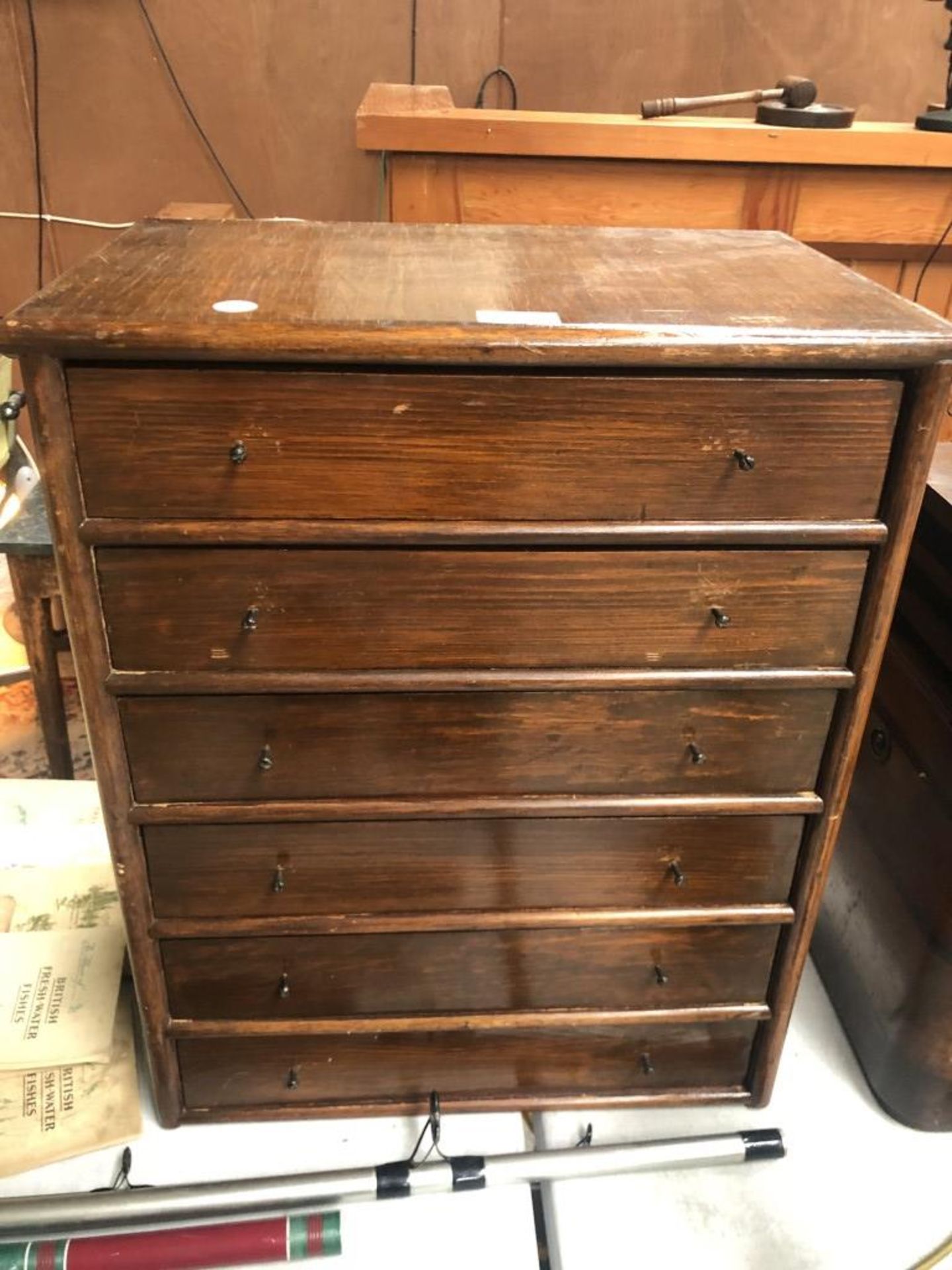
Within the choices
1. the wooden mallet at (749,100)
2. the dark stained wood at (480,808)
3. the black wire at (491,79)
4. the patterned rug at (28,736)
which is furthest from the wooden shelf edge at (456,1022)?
the black wire at (491,79)

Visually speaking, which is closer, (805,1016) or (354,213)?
(805,1016)

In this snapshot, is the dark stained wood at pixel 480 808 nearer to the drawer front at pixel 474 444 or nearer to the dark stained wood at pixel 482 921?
the dark stained wood at pixel 482 921

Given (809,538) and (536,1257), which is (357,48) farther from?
(536,1257)

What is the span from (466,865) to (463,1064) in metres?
0.30

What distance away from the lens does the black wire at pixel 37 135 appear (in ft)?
8.54

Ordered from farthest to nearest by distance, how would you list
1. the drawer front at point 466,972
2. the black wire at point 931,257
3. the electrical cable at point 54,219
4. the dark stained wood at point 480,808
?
the electrical cable at point 54,219 < the black wire at point 931,257 < the drawer front at point 466,972 < the dark stained wood at point 480,808

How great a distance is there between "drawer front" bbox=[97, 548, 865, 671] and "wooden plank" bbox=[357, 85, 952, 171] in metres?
1.13

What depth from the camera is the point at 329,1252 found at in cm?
110

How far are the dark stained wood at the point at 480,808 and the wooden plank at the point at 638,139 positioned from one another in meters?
1.22

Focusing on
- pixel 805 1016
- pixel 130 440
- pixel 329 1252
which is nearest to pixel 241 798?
pixel 130 440

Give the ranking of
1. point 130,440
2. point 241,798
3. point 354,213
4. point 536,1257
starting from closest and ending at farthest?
point 130,440, point 241,798, point 536,1257, point 354,213

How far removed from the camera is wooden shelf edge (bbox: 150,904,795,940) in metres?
1.08

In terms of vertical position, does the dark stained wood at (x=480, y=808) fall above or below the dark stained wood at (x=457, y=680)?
below

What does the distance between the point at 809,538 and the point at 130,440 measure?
0.58 m
